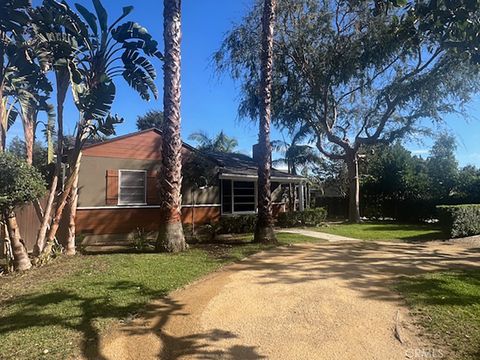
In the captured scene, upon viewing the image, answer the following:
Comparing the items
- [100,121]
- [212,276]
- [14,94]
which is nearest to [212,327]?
[212,276]

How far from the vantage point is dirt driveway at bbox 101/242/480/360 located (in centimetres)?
477

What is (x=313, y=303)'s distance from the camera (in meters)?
6.34

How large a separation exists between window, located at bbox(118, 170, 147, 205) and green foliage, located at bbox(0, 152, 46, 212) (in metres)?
6.81

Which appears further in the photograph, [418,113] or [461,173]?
[461,173]

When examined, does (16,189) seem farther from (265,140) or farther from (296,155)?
(296,155)

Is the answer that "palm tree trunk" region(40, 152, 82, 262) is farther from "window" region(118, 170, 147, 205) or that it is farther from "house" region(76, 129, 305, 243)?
"window" region(118, 170, 147, 205)

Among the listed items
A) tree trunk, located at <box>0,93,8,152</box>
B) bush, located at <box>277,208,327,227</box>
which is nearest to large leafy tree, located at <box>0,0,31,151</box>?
tree trunk, located at <box>0,93,8,152</box>

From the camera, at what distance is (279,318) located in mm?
5762

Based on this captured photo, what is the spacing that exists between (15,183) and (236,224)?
34.4 ft

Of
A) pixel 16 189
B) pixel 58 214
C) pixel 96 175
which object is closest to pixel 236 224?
pixel 96 175

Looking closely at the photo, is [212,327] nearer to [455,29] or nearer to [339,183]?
[455,29]

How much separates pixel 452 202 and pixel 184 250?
806 inches

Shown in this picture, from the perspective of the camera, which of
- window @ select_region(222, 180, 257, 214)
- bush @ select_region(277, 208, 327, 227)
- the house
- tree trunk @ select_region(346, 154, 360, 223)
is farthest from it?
tree trunk @ select_region(346, 154, 360, 223)

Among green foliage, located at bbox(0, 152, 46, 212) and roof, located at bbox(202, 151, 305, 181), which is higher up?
roof, located at bbox(202, 151, 305, 181)
